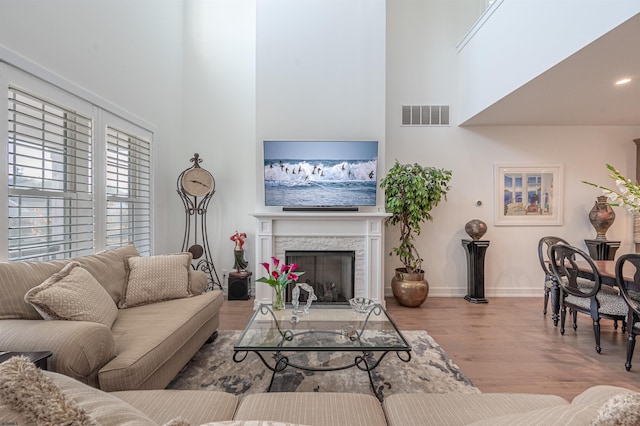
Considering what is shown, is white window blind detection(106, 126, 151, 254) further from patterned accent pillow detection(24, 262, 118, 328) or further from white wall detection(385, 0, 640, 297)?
white wall detection(385, 0, 640, 297)

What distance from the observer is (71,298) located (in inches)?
66.7

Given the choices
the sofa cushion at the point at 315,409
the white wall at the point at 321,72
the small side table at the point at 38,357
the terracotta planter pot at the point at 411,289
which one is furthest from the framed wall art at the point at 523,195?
the small side table at the point at 38,357

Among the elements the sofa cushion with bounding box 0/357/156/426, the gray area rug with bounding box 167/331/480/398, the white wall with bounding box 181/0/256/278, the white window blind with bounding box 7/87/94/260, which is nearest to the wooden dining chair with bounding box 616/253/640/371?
the gray area rug with bounding box 167/331/480/398

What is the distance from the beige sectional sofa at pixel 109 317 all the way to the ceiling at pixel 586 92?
3.70m

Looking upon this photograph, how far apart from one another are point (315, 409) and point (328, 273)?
9.48 feet

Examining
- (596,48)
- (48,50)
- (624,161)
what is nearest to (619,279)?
(596,48)

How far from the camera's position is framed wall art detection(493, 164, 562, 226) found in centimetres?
444

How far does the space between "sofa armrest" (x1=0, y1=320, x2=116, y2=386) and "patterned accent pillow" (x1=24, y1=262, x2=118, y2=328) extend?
0.09 metres

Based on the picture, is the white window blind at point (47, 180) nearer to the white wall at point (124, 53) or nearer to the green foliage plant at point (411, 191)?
the white wall at point (124, 53)

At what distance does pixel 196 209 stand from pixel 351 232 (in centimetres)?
215

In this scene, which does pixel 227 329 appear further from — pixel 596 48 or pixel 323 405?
pixel 596 48

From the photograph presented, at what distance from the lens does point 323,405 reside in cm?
116

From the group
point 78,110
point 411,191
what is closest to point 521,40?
point 411,191

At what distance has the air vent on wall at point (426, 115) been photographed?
447cm
